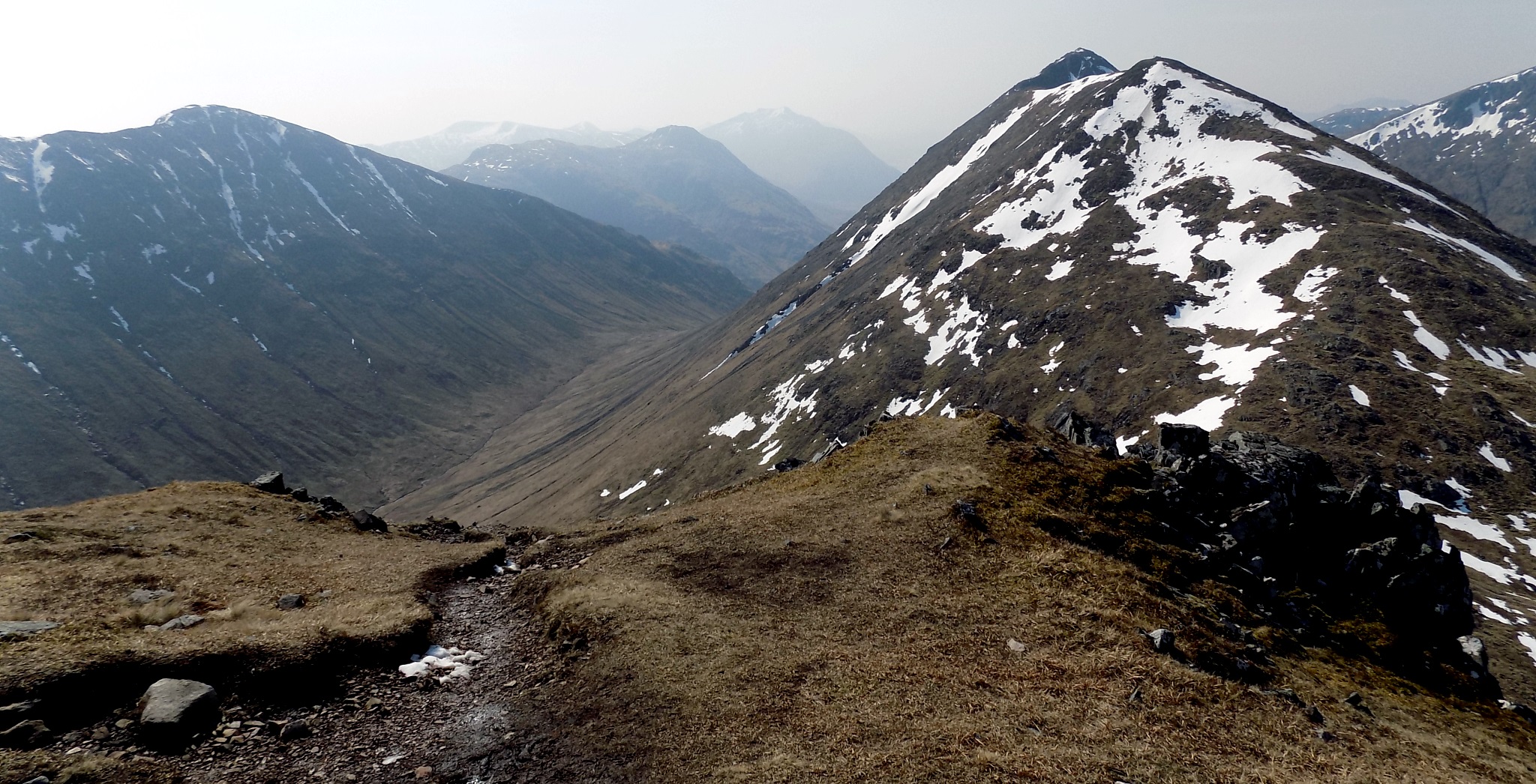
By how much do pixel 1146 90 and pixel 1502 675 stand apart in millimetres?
195784

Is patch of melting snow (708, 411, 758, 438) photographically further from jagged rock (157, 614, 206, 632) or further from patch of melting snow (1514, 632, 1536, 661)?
jagged rock (157, 614, 206, 632)

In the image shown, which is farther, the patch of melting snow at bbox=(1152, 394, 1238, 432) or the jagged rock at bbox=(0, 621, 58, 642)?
the patch of melting snow at bbox=(1152, 394, 1238, 432)

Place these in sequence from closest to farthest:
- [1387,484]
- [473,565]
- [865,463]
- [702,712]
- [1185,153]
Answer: [702,712]
[473,565]
[865,463]
[1387,484]
[1185,153]

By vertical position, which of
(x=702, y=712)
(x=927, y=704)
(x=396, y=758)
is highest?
(x=396, y=758)

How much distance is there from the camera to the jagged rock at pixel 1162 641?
68.8ft

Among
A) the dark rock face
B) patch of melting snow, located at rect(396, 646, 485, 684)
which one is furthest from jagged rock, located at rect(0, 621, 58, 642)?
the dark rock face

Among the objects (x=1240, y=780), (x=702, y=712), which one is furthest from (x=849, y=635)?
(x=1240, y=780)

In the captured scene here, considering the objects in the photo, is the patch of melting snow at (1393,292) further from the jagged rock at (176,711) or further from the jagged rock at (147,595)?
the jagged rock at (147,595)

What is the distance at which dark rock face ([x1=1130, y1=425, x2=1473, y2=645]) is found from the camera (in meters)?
30.0

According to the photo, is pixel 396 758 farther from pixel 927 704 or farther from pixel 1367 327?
pixel 1367 327

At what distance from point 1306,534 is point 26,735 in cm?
4650

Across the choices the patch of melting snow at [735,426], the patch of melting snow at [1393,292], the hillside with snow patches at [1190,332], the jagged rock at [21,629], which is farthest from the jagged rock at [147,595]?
the patch of melting snow at [1393,292]

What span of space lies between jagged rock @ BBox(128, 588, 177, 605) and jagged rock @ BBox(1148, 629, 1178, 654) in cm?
3299

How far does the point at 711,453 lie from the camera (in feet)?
500
